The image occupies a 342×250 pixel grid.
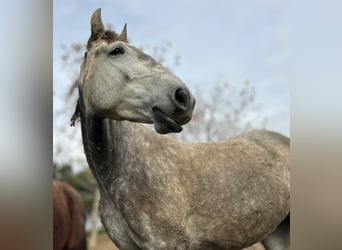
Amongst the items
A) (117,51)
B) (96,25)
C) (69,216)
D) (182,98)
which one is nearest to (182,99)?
(182,98)

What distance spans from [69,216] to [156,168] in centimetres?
48

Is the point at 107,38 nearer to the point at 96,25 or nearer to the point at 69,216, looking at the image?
the point at 96,25

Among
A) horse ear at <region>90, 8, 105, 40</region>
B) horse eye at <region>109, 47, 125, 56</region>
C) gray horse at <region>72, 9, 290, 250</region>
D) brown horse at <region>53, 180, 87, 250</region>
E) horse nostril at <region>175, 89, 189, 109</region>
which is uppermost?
horse ear at <region>90, 8, 105, 40</region>

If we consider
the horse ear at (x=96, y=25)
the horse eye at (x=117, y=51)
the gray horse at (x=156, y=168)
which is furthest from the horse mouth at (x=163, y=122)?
the horse ear at (x=96, y=25)

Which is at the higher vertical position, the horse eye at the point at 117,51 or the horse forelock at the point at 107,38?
the horse forelock at the point at 107,38

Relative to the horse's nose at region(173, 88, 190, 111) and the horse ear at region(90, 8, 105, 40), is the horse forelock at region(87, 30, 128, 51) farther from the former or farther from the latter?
the horse's nose at region(173, 88, 190, 111)

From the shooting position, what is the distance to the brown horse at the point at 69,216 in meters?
1.77

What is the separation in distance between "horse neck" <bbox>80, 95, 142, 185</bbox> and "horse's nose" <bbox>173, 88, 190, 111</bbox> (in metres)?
0.28

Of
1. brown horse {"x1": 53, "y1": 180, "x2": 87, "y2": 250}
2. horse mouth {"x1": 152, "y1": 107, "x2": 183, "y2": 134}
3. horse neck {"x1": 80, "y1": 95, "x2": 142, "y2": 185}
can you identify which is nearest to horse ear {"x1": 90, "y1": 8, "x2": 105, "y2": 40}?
horse neck {"x1": 80, "y1": 95, "x2": 142, "y2": 185}

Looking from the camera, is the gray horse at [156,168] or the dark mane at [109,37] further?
the dark mane at [109,37]

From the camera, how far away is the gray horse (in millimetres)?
1368

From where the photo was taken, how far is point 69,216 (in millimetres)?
1802

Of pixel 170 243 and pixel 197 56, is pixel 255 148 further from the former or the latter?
pixel 170 243

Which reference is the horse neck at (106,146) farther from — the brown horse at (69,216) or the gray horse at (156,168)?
the brown horse at (69,216)
